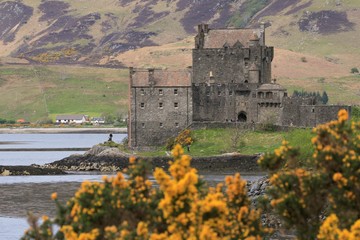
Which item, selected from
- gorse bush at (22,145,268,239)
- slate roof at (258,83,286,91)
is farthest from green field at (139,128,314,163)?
gorse bush at (22,145,268,239)

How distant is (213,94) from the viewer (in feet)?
395

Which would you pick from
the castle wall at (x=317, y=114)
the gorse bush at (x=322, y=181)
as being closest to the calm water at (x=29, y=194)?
the castle wall at (x=317, y=114)

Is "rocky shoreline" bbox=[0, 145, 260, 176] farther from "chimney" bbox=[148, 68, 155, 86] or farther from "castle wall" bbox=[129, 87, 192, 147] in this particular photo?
"chimney" bbox=[148, 68, 155, 86]

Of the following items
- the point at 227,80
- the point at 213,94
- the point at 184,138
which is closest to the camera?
the point at 184,138

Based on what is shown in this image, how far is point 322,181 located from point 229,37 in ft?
305

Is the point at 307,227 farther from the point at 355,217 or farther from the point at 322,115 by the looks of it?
the point at 322,115

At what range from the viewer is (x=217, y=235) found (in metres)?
29.8

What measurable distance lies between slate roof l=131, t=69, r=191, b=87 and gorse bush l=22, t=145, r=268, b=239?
85.4m

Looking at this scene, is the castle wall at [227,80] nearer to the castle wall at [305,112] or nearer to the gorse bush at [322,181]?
the castle wall at [305,112]

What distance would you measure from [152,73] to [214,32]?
34.8 ft

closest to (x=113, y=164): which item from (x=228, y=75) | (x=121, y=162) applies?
(x=121, y=162)

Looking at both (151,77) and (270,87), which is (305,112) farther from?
(151,77)

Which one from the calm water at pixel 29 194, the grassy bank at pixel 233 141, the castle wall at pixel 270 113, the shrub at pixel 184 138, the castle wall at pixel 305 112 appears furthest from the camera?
the castle wall at pixel 270 113

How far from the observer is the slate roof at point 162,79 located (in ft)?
388
